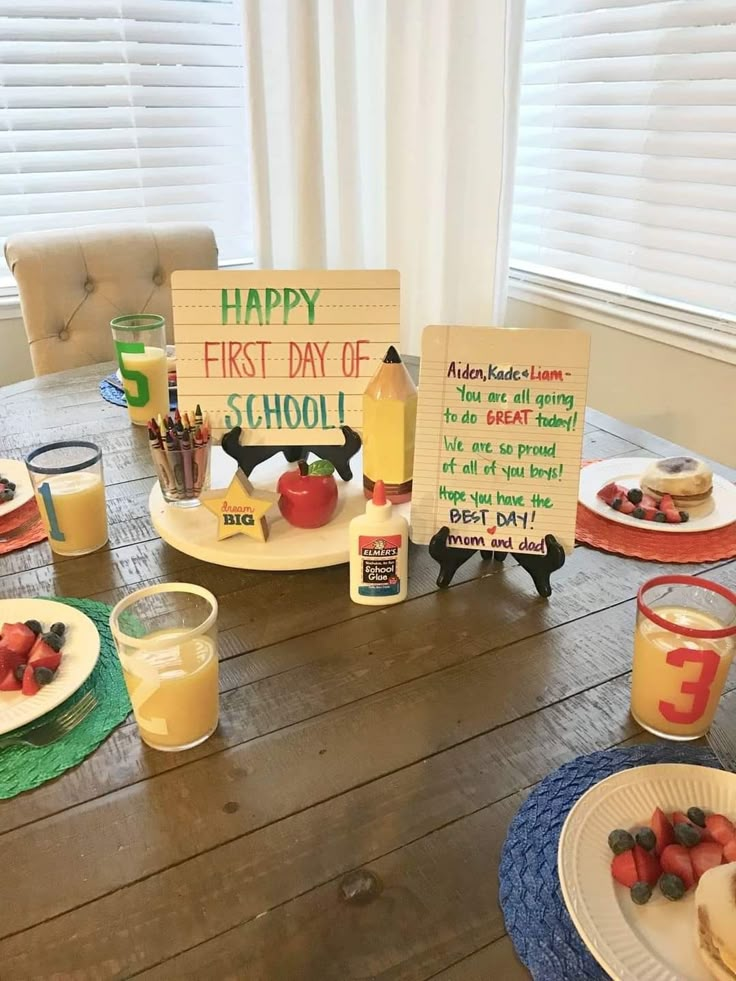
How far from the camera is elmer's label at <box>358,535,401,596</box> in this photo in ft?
3.30

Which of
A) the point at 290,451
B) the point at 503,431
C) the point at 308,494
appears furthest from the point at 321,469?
the point at 503,431

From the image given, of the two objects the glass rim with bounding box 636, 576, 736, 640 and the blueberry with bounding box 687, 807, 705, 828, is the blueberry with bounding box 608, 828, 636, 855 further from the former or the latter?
the glass rim with bounding box 636, 576, 736, 640

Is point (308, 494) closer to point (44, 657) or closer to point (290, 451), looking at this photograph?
point (290, 451)

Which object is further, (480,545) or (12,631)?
(480,545)

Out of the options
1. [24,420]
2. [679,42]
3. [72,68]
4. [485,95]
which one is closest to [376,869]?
[24,420]

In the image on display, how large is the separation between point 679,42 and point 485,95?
637 mm

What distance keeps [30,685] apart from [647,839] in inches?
24.5

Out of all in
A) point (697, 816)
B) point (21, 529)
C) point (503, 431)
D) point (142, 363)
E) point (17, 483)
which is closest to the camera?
point (697, 816)

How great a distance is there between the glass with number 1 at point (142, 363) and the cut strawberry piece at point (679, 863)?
3.96 ft

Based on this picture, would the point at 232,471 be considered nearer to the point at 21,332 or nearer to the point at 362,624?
the point at 362,624

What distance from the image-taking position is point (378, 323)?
46.3 inches

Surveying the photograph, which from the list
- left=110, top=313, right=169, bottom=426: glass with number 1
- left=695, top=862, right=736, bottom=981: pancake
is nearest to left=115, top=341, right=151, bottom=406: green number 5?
left=110, top=313, right=169, bottom=426: glass with number 1

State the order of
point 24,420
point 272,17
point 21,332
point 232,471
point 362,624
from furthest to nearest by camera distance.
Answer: point 21,332 < point 272,17 < point 24,420 < point 232,471 < point 362,624

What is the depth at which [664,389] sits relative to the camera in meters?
2.41
